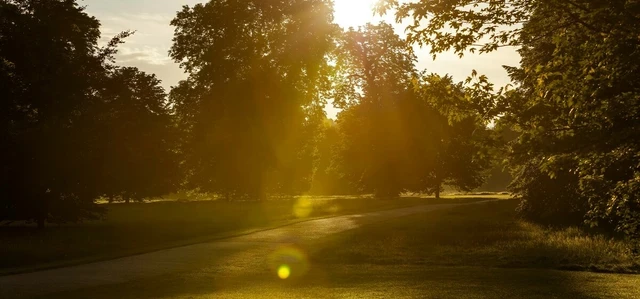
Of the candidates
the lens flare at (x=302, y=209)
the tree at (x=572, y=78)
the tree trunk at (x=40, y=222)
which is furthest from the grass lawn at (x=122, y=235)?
the tree at (x=572, y=78)

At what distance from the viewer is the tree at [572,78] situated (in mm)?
9859

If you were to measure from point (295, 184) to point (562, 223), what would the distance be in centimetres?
4022

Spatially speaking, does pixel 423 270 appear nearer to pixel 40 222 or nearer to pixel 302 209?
pixel 40 222

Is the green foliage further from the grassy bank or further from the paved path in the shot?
the paved path

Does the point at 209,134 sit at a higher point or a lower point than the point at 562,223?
higher

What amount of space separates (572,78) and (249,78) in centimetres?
3780

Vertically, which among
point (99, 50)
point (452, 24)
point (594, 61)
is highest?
point (99, 50)

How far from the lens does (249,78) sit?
4694cm

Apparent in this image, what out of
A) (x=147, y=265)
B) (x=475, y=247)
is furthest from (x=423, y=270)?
(x=147, y=265)

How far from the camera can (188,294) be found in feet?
44.5

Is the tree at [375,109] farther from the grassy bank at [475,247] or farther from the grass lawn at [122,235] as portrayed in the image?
the grassy bank at [475,247]

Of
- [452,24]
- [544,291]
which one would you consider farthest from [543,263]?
[452,24]

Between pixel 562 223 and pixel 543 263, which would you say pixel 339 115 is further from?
pixel 543 263

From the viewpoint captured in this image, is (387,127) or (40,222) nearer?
(40,222)
